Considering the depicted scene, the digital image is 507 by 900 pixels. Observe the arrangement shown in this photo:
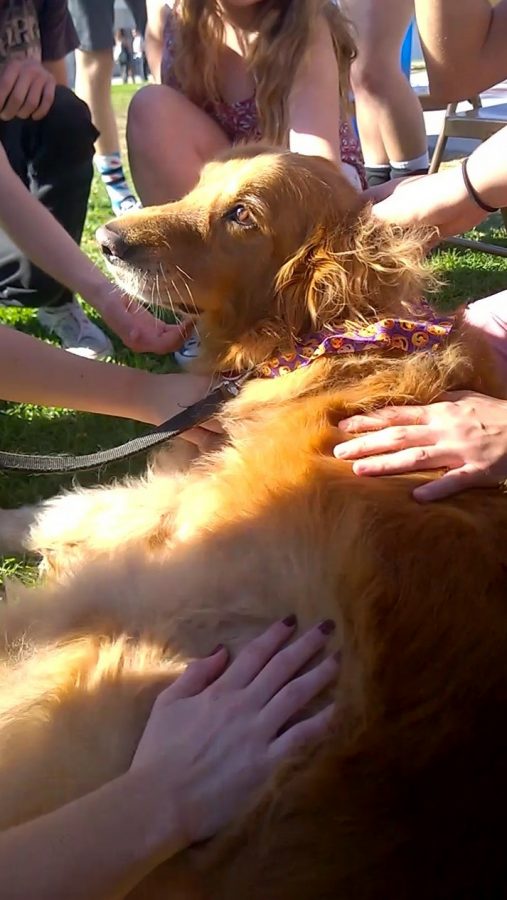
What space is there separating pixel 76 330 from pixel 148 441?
2153 mm

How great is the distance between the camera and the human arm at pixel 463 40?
406 centimetres

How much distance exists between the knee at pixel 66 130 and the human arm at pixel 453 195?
85.1 inches

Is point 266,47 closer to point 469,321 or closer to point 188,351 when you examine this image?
point 188,351

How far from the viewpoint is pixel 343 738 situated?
4.94 ft

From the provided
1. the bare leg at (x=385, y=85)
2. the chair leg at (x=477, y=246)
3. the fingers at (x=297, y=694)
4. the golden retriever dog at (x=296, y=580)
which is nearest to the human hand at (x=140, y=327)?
the golden retriever dog at (x=296, y=580)

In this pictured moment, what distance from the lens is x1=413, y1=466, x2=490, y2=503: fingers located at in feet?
6.33

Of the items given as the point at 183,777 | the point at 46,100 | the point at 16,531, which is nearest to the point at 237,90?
the point at 46,100

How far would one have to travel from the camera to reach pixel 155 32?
16.1 feet

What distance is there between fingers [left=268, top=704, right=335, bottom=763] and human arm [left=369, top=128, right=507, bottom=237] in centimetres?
178

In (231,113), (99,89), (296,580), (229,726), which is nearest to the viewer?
(229,726)

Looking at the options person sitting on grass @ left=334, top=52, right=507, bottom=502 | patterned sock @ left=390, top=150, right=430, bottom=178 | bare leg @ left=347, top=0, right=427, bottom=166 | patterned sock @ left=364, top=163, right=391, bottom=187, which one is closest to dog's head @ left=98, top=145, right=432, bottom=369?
person sitting on grass @ left=334, top=52, right=507, bottom=502

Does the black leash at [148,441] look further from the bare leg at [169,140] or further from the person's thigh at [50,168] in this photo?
the person's thigh at [50,168]

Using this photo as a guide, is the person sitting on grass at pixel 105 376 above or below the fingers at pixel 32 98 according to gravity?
below

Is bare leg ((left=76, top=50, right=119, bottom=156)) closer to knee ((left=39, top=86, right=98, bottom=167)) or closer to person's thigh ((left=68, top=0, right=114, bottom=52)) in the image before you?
person's thigh ((left=68, top=0, right=114, bottom=52))
